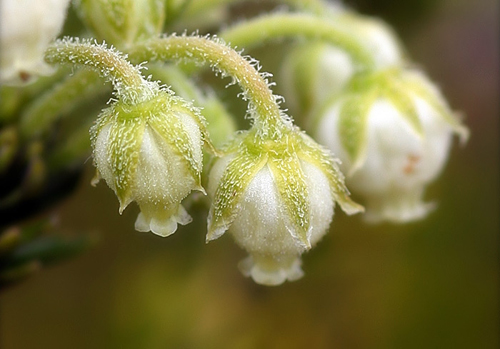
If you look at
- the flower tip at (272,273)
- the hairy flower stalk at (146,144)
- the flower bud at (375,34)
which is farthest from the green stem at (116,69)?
the flower bud at (375,34)

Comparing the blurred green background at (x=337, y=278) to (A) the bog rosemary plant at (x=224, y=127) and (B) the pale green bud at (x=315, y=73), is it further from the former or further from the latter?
(A) the bog rosemary plant at (x=224, y=127)

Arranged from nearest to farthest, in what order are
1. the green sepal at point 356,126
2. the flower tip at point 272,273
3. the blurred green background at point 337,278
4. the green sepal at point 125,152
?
1. the green sepal at point 125,152
2. the flower tip at point 272,273
3. the green sepal at point 356,126
4. the blurred green background at point 337,278

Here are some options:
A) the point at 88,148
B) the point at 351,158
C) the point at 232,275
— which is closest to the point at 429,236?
the point at 232,275

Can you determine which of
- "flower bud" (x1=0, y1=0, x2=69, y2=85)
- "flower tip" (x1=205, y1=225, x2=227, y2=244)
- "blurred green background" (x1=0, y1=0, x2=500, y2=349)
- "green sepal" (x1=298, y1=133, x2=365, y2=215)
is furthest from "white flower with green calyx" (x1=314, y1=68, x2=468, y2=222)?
"blurred green background" (x1=0, y1=0, x2=500, y2=349)

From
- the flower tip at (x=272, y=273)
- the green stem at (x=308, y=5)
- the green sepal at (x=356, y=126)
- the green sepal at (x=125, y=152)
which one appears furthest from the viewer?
the green stem at (x=308, y=5)

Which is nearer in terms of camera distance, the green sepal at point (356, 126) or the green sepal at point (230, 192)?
the green sepal at point (230, 192)

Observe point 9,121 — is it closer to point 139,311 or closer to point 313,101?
point 313,101

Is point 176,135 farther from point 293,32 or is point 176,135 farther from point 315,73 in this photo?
point 315,73
